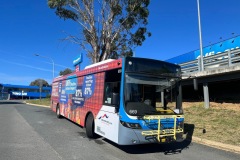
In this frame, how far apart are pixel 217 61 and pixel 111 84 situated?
9326mm

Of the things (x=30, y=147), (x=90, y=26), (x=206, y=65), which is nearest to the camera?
(x=30, y=147)

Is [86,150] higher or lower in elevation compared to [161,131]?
lower

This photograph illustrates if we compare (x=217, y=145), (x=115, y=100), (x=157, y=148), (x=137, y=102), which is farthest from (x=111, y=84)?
(x=217, y=145)

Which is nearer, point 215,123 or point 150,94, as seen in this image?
point 150,94

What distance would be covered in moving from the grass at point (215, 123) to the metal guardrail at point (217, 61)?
2.54 metres

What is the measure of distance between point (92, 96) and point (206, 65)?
30.3 feet

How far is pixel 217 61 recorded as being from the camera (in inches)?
612

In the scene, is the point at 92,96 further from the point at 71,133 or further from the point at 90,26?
the point at 90,26

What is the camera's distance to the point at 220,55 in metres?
15.1

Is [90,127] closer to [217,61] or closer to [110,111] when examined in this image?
[110,111]

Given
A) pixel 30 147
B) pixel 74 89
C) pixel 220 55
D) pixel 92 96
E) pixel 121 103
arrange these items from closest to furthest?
1. pixel 121 103
2. pixel 30 147
3. pixel 92 96
4. pixel 74 89
5. pixel 220 55

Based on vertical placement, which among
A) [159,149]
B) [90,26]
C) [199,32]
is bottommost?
[159,149]

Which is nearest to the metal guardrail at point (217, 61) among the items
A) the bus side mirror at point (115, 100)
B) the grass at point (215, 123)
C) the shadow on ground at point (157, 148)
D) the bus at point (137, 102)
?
the grass at point (215, 123)

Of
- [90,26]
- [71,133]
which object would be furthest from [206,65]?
[90,26]
